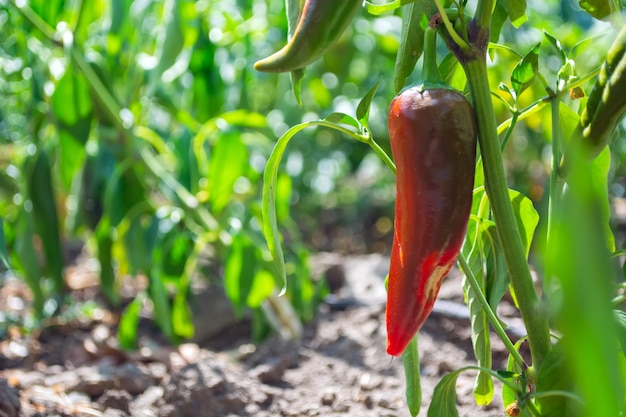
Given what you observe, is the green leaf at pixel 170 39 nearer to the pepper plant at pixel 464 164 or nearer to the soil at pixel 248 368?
the soil at pixel 248 368

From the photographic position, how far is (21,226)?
1.92 metres

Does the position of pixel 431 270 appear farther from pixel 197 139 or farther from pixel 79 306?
pixel 79 306

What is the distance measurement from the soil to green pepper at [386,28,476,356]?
28 centimetres

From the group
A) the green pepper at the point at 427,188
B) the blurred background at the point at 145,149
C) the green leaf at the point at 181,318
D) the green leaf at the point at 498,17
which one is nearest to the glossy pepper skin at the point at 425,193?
the green pepper at the point at 427,188

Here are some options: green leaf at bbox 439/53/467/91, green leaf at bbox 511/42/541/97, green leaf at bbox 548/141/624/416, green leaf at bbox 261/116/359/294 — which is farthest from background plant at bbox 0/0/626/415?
green leaf at bbox 548/141/624/416

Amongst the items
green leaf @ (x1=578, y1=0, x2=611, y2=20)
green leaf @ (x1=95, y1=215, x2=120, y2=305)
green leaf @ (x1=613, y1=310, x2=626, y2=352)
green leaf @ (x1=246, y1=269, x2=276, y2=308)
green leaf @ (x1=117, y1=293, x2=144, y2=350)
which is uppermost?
green leaf @ (x1=578, y1=0, x2=611, y2=20)

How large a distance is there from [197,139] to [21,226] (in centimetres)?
49

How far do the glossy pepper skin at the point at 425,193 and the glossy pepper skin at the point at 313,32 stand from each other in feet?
0.35

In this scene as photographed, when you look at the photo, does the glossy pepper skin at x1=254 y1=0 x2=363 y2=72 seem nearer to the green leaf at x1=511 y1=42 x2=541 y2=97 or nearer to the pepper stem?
the pepper stem

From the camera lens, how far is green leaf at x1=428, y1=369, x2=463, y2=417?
3.00 ft

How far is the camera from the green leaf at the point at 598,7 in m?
0.92

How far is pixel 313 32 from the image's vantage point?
0.87m

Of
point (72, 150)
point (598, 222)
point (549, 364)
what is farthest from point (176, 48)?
point (598, 222)

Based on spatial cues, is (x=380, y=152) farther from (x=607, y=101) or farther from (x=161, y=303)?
(x=161, y=303)
